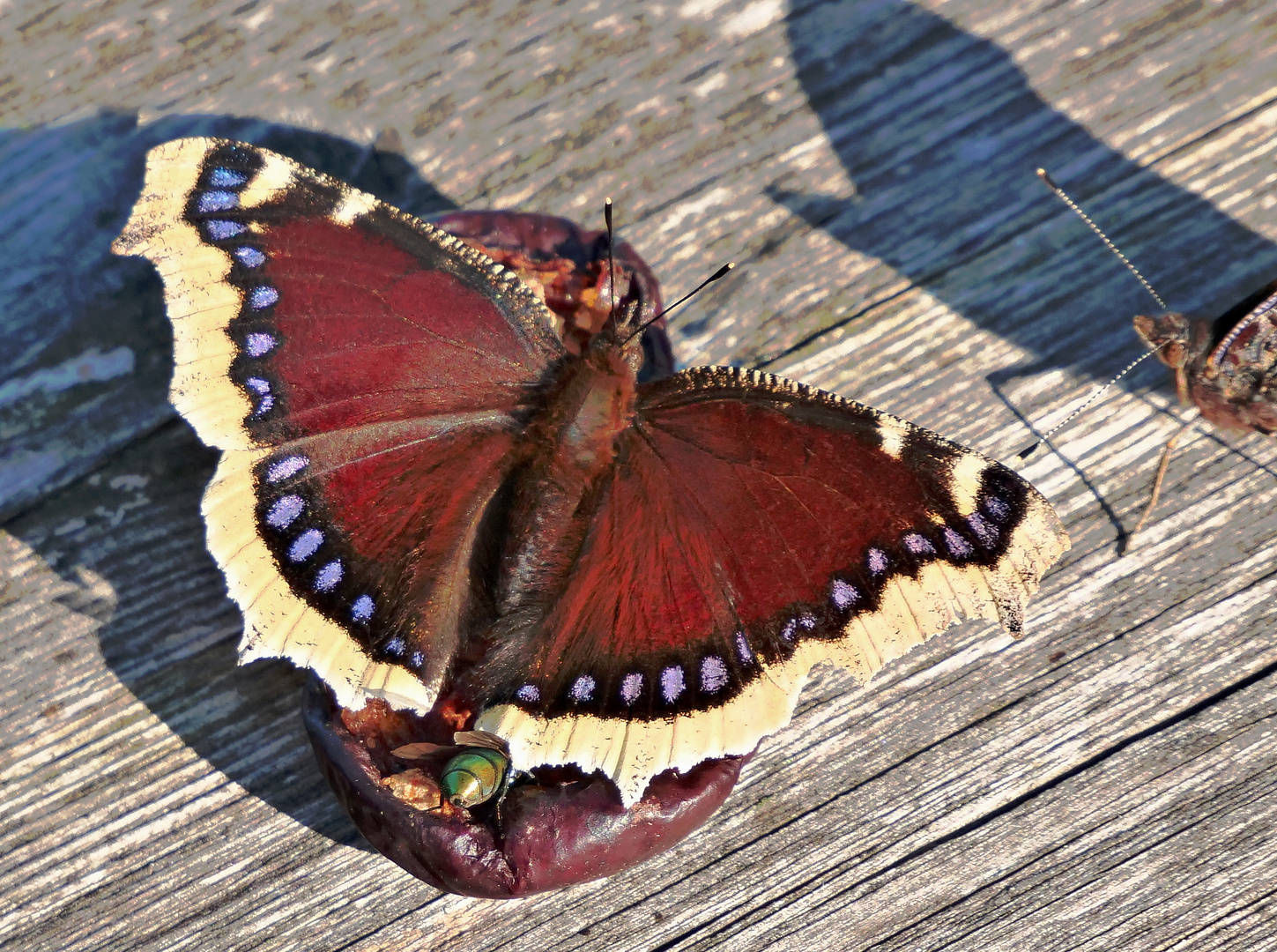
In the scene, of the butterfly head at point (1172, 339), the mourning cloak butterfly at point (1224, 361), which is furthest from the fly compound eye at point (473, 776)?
the butterfly head at point (1172, 339)

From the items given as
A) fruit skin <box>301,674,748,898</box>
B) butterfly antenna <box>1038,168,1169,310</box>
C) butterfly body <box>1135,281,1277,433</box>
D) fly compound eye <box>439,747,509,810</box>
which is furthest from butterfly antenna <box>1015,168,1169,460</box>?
fly compound eye <box>439,747,509,810</box>

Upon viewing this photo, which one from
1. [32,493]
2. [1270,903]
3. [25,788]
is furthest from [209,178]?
[1270,903]

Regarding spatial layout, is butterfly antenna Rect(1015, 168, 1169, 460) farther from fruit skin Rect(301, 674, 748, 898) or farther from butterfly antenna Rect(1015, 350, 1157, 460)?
fruit skin Rect(301, 674, 748, 898)

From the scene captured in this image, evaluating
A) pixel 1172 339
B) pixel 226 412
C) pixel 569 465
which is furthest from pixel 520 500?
pixel 1172 339

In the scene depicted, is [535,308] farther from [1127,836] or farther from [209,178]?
[1127,836]

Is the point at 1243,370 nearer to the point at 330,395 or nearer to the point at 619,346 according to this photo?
the point at 619,346

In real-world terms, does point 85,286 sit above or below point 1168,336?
above
